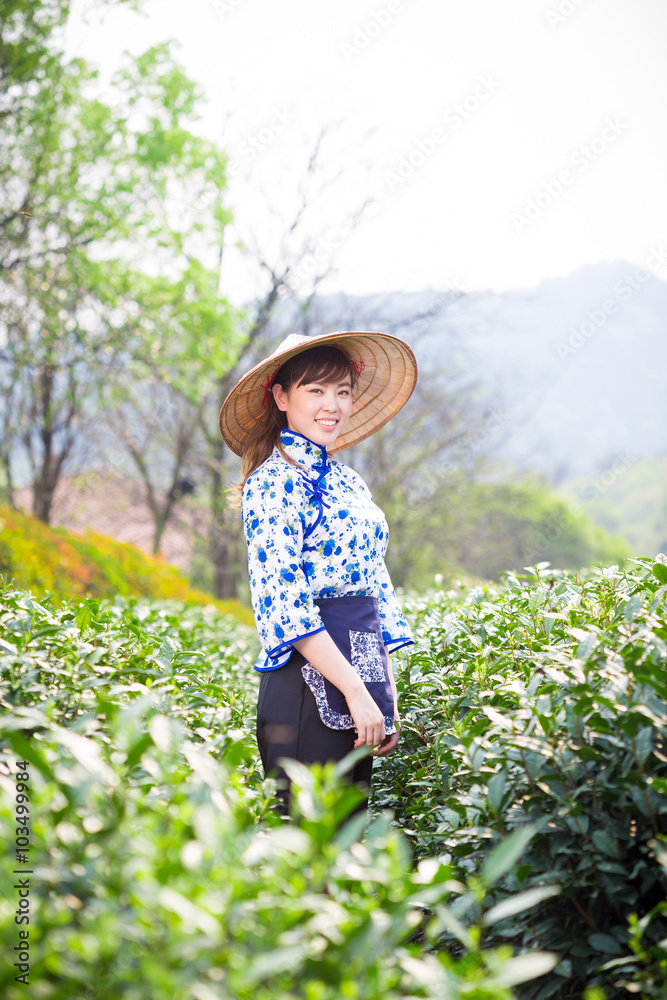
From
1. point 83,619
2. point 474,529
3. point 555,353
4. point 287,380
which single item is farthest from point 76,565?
point 555,353

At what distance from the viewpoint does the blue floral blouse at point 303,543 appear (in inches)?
74.7

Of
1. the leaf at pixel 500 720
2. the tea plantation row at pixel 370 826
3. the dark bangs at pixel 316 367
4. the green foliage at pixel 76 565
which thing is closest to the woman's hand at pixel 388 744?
the tea plantation row at pixel 370 826

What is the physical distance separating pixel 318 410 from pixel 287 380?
167 mm

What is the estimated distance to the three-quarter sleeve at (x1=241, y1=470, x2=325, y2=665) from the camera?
1.87 meters

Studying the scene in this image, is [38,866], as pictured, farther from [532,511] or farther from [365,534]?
[532,511]

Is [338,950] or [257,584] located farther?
[257,584]

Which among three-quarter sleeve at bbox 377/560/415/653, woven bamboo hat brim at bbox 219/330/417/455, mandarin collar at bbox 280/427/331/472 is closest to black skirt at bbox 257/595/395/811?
three-quarter sleeve at bbox 377/560/415/653

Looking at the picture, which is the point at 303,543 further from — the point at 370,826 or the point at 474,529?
the point at 474,529

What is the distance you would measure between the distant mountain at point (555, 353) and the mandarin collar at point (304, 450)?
1124 centimetres

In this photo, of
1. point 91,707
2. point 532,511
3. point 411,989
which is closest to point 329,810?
point 411,989

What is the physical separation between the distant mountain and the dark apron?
450 inches

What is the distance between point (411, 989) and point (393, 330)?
45.1 feet

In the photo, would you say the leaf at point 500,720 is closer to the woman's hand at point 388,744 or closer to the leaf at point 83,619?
the woman's hand at point 388,744

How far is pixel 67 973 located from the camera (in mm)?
837
